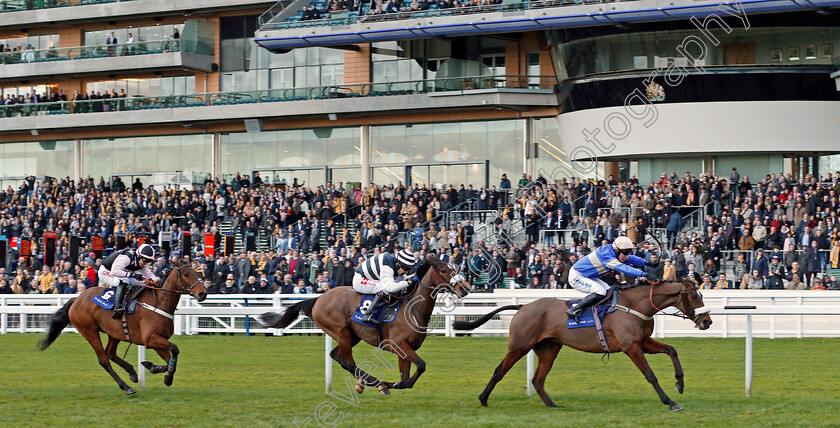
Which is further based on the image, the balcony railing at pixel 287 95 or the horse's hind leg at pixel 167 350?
the balcony railing at pixel 287 95

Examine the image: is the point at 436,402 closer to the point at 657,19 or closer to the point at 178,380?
Result: the point at 178,380

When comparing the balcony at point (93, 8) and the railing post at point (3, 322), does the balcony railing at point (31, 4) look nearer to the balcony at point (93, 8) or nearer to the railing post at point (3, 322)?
the balcony at point (93, 8)

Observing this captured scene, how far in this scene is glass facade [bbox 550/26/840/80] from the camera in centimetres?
2609

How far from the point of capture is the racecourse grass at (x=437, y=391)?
8.62 meters

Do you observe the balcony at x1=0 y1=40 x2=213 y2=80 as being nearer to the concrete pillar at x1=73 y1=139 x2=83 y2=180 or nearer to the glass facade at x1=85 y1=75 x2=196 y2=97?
the glass facade at x1=85 y1=75 x2=196 y2=97

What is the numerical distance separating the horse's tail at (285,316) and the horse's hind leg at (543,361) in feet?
8.29

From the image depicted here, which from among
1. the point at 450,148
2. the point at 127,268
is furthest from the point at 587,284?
the point at 450,148

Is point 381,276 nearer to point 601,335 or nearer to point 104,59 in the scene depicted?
point 601,335

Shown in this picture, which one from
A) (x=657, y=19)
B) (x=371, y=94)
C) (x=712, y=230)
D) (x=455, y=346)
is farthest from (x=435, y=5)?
(x=455, y=346)

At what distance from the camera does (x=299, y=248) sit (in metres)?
26.5

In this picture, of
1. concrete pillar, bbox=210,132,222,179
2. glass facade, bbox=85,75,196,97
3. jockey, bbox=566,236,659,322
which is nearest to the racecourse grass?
jockey, bbox=566,236,659,322

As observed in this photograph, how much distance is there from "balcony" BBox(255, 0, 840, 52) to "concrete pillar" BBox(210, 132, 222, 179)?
5.50 m

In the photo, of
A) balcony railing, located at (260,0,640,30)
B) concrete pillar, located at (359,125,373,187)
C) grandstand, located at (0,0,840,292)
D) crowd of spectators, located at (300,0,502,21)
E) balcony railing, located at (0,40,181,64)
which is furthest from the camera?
balcony railing, located at (0,40,181,64)

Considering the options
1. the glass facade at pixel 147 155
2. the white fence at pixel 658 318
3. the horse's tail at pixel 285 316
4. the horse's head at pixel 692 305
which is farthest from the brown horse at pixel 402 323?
the glass facade at pixel 147 155
